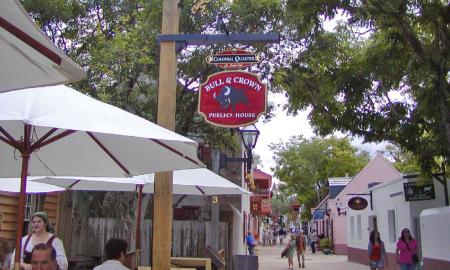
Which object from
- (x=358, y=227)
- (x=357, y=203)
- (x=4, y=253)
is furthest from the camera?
(x=358, y=227)

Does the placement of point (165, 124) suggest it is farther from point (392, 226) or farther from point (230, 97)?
point (392, 226)

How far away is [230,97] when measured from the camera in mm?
7867

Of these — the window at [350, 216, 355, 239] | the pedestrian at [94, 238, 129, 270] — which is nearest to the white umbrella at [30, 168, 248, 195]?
the pedestrian at [94, 238, 129, 270]

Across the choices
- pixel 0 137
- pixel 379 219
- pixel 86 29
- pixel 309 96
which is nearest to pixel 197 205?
pixel 379 219

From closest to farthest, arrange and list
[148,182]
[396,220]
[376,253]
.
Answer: [148,182], [376,253], [396,220]

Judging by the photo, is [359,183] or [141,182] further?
[359,183]

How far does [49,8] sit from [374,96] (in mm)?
8417

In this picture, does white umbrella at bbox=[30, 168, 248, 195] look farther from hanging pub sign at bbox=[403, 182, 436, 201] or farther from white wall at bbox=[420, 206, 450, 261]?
hanging pub sign at bbox=[403, 182, 436, 201]

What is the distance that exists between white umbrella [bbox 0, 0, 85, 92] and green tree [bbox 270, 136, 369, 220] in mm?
44713

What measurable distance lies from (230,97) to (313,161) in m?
40.8

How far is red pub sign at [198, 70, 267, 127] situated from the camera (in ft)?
25.4

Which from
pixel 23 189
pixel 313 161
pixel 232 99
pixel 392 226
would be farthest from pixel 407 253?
pixel 313 161

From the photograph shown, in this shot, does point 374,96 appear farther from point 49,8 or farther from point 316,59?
point 49,8

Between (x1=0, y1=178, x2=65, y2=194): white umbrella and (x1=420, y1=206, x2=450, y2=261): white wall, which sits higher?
(x1=0, y1=178, x2=65, y2=194): white umbrella
